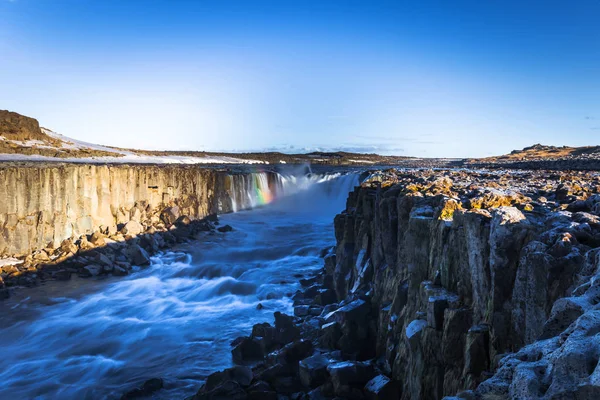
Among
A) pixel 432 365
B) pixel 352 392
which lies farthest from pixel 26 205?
pixel 432 365

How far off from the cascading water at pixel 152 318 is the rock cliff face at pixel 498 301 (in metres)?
6.42

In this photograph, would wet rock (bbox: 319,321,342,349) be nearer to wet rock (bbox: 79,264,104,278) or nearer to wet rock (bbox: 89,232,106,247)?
wet rock (bbox: 79,264,104,278)

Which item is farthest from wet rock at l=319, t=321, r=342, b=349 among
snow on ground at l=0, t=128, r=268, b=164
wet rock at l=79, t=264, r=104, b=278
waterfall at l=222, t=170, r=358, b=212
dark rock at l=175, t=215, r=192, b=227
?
snow on ground at l=0, t=128, r=268, b=164

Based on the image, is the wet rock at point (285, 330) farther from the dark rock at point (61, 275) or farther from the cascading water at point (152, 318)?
the dark rock at point (61, 275)

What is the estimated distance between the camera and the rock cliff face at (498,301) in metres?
3.15

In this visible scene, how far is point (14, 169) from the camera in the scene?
22.8m

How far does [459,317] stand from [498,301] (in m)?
0.79

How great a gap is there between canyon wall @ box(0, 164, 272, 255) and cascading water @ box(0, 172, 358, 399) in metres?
4.32

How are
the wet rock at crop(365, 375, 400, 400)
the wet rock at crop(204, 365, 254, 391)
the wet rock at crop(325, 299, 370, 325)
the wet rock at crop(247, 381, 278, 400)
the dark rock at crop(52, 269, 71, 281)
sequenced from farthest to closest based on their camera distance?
the dark rock at crop(52, 269, 71, 281)
the wet rock at crop(325, 299, 370, 325)
the wet rock at crop(204, 365, 254, 391)
the wet rock at crop(247, 381, 278, 400)
the wet rock at crop(365, 375, 400, 400)

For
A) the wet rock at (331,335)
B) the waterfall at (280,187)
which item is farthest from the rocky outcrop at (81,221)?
the wet rock at (331,335)

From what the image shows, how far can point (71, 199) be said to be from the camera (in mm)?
24906

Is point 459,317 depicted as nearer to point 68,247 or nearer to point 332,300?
point 332,300

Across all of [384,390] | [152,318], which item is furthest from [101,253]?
[384,390]

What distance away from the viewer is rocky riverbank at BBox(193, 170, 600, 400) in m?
3.40
